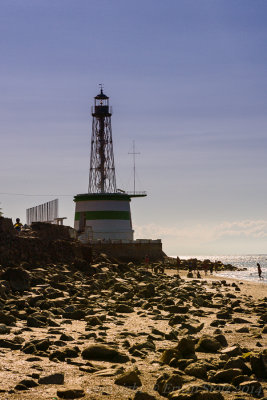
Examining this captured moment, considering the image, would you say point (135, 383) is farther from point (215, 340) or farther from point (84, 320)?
point (84, 320)

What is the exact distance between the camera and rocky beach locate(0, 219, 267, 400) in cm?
883

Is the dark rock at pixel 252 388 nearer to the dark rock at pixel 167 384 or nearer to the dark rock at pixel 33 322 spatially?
the dark rock at pixel 167 384

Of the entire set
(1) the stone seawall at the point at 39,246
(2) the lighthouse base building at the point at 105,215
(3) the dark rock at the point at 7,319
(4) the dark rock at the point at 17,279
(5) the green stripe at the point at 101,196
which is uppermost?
(5) the green stripe at the point at 101,196

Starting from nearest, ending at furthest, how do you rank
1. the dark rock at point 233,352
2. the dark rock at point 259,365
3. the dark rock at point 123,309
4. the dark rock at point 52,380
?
the dark rock at point 52,380 < the dark rock at point 259,365 < the dark rock at point 233,352 < the dark rock at point 123,309

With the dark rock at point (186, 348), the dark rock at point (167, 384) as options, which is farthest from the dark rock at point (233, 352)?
the dark rock at point (167, 384)

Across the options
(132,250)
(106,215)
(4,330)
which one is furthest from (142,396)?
(106,215)

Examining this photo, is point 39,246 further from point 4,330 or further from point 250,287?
point 4,330

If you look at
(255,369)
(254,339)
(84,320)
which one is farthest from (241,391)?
(84,320)

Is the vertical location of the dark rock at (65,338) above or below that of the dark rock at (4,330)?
below

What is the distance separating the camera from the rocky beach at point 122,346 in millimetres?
8828

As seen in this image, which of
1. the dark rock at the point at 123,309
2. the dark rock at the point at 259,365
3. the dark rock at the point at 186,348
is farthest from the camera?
the dark rock at the point at 123,309

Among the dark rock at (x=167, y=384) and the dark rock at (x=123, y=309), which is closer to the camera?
the dark rock at (x=167, y=384)

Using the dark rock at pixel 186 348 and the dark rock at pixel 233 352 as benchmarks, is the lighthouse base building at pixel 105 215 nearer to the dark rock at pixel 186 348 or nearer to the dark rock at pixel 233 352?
the dark rock at pixel 233 352

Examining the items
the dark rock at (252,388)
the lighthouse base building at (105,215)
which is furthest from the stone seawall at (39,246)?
the lighthouse base building at (105,215)
